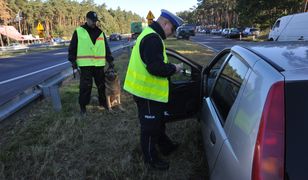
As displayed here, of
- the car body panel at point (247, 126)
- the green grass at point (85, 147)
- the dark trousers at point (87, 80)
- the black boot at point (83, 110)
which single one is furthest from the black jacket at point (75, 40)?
the car body panel at point (247, 126)

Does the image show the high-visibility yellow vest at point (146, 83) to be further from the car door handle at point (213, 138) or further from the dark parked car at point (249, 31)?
the dark parked car at point (249, 31)

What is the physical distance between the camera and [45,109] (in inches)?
257

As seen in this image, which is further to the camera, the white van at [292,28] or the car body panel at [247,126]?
the white van at [292,28]


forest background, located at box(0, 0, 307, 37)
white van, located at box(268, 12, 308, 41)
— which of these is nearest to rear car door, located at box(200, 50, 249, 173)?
white van, located at box(268, 12, 308, 41)

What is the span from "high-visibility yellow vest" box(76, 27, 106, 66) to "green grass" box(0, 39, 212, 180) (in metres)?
1.00

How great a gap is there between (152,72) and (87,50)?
2.99 m

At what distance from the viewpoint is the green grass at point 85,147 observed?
377 cm

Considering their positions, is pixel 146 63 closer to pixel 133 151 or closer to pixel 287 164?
pixel 133 151

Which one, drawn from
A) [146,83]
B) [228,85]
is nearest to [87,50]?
[146,83]

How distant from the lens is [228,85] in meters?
2.83

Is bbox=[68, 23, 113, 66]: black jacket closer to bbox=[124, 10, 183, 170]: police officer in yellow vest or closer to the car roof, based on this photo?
bbox=[124, 10, 183, 170]: police officer in yellow vest

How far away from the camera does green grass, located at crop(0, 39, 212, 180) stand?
3.77 meters

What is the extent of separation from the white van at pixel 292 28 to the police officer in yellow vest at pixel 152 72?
60.2 feet

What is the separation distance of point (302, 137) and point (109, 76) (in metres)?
4.75
